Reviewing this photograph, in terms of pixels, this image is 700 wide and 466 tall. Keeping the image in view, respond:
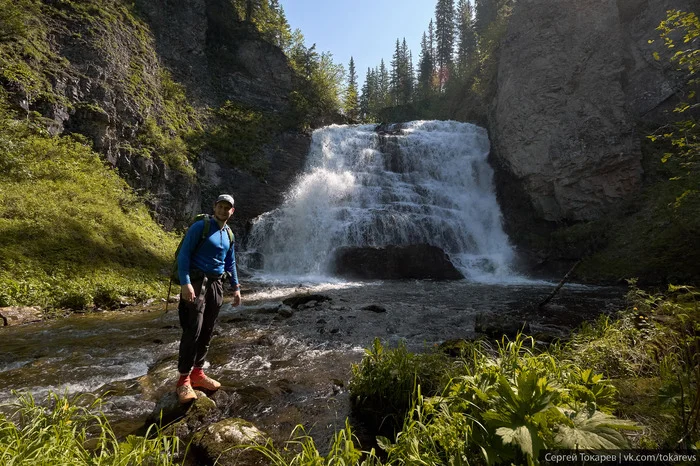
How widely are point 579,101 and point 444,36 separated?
2091 inches

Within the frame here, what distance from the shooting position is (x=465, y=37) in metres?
58.0

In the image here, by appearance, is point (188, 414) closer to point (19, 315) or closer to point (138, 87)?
point (19, 315)

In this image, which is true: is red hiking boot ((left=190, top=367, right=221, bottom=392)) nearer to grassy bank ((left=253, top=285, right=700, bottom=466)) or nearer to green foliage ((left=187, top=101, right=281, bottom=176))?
grassy bank ((left=253, top=285, right=700, bottom=466))

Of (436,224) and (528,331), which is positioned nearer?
(528,331)

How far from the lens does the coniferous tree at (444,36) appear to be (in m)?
64.2

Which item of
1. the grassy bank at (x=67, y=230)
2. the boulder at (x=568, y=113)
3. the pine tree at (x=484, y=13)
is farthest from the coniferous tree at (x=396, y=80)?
the grassy bank at (x=67, y=230)

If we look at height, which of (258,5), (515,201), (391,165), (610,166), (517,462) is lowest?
(517,462)

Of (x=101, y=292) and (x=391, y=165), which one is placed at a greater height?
(x=391, y=165)

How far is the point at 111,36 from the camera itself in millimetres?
19922

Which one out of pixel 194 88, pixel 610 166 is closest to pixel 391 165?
pixel 610 166

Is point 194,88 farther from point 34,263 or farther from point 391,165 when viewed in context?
point 34,263

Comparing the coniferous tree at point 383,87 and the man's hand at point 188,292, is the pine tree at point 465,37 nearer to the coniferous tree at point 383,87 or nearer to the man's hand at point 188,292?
the coniferous tree at point 383,87

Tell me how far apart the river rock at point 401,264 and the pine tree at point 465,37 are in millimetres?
41982

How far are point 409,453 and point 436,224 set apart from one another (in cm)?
2032
